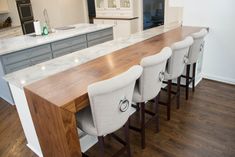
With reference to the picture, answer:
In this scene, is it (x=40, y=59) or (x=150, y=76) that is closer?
(x=150, y=76)

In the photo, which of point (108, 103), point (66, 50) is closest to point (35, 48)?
point (66, 50)

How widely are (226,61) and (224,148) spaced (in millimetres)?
1663

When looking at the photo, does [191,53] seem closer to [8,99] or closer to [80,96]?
[80,96]

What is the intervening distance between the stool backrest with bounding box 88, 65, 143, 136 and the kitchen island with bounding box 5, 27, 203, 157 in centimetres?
12

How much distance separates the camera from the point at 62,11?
20.7 feet

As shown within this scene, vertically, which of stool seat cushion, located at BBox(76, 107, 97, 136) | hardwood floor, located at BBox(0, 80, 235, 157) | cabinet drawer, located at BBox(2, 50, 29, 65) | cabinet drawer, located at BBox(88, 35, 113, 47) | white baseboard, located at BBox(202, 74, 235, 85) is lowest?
hardwood floor, located at BBox(0, 80, 235, 157)

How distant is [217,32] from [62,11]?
4.81 m

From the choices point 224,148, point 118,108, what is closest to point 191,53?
point 224,148

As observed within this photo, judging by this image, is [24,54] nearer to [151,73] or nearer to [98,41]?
[98,41]

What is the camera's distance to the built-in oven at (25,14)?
5.24 metres

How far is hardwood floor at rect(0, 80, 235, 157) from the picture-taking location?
2.04 metres

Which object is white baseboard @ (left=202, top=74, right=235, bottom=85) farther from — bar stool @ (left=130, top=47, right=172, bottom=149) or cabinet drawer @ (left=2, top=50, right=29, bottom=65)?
cabinet drawer @ (left=2, top=50, right=29, bottom=65)

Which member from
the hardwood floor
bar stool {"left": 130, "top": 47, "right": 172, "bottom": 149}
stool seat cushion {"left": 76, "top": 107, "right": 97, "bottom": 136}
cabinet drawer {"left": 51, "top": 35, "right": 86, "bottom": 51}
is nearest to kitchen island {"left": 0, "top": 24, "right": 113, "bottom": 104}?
cabinet drawer {"left": 51, "top": 35, "right": 86, "bottom": 51}

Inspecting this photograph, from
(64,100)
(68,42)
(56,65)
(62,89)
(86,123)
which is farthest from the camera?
(68,42)
